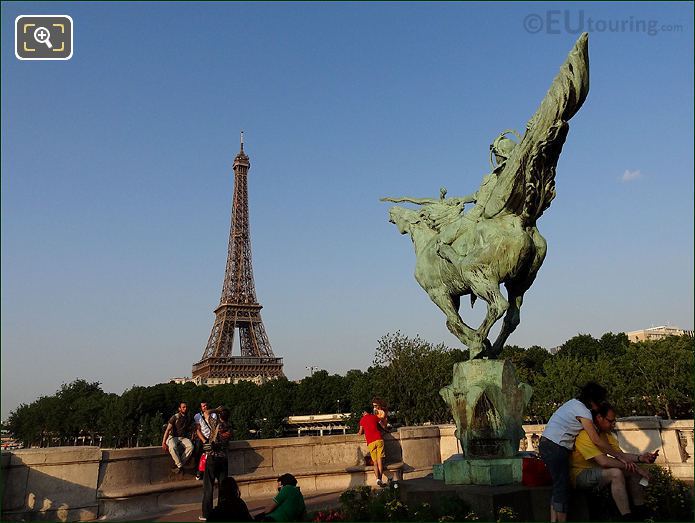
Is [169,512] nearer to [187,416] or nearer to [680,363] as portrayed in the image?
[187,416]

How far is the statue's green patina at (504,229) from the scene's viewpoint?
25.2ft

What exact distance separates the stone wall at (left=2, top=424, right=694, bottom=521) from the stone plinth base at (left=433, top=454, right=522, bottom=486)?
3.85 metres

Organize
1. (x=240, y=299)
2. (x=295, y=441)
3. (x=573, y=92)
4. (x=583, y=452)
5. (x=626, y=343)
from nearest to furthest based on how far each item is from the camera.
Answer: (x=583, y=452) → (x=573, y=92) → (x=295, y=441) → (x=626, y=343) → (x=240, y=299)

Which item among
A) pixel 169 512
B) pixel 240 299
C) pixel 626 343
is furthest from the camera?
pixel 240 299

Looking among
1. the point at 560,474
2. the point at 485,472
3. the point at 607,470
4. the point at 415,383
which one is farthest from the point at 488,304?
the point at 415,383

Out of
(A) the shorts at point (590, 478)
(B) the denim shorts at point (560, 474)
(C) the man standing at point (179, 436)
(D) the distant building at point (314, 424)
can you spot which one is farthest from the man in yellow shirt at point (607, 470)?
(D) the distant building at point (314, 424)

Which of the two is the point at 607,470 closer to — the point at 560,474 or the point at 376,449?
the point at 560,474

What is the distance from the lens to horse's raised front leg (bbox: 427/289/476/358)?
29.1 ft

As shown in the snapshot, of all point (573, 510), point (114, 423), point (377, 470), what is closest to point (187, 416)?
point (377, 470)

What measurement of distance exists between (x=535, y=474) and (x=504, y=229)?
3229mm

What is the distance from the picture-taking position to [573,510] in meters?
5.93

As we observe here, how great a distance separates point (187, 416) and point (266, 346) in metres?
74.7

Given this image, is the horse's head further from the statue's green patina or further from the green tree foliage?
the green tree foliage

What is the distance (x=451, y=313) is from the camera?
9.11 m
